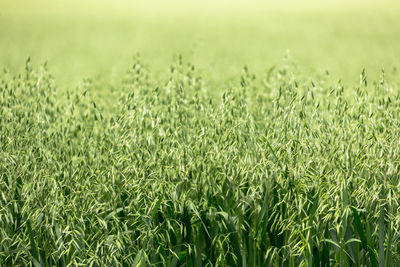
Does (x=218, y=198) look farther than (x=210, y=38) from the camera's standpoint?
No

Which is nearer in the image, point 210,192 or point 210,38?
point 210,192

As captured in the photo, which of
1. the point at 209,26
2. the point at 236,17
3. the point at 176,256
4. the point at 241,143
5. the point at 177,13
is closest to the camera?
the point at 176,256

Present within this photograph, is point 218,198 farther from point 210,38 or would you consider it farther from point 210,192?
point 210,38

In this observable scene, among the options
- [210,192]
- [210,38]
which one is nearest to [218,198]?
[210,192]

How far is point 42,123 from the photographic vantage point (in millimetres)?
3605

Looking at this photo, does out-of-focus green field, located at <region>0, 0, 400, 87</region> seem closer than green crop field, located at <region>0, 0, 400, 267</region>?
No

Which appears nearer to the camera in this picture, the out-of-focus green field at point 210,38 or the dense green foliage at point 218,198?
the dense green foliage at point 218,198

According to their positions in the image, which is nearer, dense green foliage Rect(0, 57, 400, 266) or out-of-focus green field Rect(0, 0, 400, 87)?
dense green foliage Rect(0, 57, 400, 266)

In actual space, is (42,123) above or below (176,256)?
above

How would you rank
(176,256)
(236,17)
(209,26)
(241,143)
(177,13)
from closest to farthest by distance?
(176,256)
(241,143)
(209,26)
(236,17)
(177,13)

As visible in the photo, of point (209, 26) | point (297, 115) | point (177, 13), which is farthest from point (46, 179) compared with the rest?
point (177, 13)

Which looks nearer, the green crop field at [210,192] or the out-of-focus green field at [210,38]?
the green crop field at [210,192]

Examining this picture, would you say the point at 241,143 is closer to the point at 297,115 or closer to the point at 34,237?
the point at 297,115

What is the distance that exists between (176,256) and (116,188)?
61 cm
